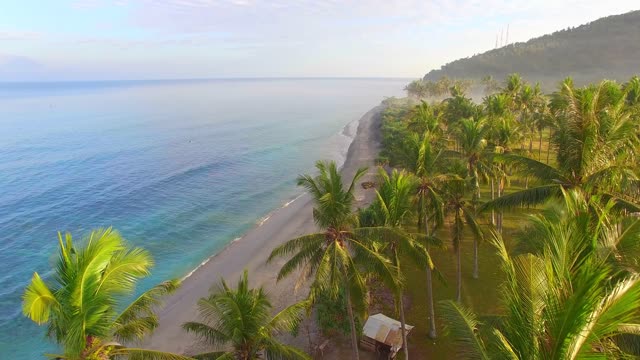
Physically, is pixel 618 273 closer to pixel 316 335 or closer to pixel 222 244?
pixel 316 335

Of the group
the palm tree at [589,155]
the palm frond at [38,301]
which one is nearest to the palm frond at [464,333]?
the palm tree at [589,155]

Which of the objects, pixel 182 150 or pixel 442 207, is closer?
pixel 442 207

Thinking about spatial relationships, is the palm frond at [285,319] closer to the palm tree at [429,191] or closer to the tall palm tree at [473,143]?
the palm tree at [429,191]

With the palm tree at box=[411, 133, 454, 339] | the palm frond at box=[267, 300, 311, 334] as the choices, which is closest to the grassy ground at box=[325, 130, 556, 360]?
the palm tree at box=[411, 133, 454, 339]

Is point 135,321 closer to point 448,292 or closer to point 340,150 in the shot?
point 448,292

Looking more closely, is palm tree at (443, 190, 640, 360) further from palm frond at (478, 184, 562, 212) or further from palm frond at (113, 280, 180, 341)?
palm frond at (113, 280, 180, 341)

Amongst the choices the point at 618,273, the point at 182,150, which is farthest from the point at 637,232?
the point at 182,150

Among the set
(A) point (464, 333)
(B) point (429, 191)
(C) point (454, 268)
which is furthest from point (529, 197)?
(C) point (454, 268)
